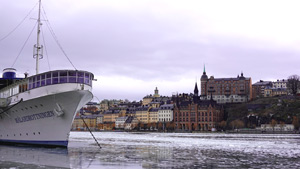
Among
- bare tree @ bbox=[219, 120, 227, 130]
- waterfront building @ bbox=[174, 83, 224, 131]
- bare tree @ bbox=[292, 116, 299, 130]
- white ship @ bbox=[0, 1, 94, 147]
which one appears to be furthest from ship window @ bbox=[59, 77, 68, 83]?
waterfront building @ bbox=[174, 83, 224, 131]

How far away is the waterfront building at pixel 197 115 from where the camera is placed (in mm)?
183500

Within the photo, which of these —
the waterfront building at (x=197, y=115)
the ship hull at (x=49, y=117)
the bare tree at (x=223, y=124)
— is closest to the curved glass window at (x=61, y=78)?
the ship hull at (x=49, y=117)

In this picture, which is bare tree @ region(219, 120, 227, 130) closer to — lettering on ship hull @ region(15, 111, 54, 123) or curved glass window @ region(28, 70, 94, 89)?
curved glass window @ region(28, 70, 94, 89)

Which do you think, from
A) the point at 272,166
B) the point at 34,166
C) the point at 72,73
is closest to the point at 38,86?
the point at 72,73

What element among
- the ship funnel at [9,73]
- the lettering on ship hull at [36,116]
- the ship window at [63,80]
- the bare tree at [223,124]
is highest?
the ship funnel at [9,73]

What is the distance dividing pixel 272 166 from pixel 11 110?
96.9ft

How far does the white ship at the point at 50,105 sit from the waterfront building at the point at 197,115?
14704 cm

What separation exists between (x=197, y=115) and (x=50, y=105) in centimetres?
15389

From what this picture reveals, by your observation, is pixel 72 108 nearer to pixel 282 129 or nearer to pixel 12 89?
pixel 12 89

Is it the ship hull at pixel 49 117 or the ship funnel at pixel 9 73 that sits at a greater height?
the ship funnel at pixel 9 73

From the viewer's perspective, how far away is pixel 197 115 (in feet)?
612

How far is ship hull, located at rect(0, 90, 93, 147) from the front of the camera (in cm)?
3666

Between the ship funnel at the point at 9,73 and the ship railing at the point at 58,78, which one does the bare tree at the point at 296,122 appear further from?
the ship railing at the point at 58,78

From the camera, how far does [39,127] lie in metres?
38.0
